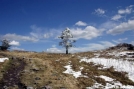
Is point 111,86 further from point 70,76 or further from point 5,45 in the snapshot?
point 5,45

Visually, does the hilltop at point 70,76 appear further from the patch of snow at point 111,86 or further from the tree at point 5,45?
the tree at point 5,45

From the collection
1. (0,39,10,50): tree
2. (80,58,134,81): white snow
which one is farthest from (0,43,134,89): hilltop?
(0,39,10,50): tree

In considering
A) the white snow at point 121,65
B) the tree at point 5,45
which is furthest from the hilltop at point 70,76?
the tree at point 5,45

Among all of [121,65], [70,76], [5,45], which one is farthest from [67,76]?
[5,45]

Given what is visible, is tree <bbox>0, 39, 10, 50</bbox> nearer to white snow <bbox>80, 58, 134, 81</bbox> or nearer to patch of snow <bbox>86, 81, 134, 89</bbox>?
white snow <bbox>80, 58, 134, 81</bbox>

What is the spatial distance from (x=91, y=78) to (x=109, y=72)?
14.6ft

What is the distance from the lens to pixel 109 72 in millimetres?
31531

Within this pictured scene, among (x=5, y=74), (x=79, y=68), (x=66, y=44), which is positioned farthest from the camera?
(x=66, y=44)

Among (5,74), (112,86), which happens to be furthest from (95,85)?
(5,74)

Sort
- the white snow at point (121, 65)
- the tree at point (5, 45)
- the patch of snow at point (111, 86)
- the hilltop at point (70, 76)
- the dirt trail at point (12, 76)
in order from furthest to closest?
the tree at point (5, 45) < the white snow at point (121, 65) < the dirt trail at point (12, 76) < the hilltop at point (70, 76) < the patch of snow at point (111, 86)

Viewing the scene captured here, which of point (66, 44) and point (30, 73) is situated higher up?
point (66, 44)

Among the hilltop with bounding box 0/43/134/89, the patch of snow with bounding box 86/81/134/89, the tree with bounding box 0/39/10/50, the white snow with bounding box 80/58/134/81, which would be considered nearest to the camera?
the patch of snow with bounding box 86/81/134/89

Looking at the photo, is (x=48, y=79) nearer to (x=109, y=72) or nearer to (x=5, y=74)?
(x=5, y=74)

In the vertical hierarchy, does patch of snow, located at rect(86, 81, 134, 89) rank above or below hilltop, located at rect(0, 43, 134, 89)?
below
